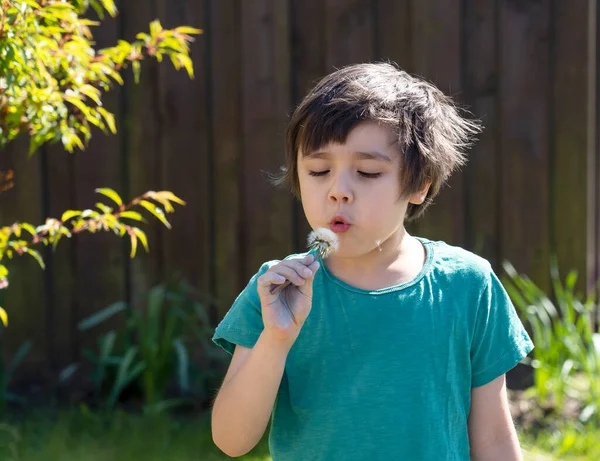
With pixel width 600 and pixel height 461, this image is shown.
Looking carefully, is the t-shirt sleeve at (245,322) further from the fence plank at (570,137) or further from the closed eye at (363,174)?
the fence plank at (570,137)

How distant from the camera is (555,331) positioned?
154 inches

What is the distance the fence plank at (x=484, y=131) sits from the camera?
4.06 metres

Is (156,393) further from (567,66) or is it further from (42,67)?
(567,66)

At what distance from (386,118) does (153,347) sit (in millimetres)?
2276

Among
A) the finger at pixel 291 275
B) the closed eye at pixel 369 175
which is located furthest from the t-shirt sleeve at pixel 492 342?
the finger at pixel 291 275

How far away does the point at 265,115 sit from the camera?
4.05 metres

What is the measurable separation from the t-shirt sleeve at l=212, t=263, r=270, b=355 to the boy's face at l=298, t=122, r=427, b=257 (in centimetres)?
18

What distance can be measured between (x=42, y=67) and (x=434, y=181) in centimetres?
97

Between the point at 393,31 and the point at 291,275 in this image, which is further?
the point at 393,31

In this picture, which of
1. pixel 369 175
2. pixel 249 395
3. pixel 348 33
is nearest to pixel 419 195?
pixel 369 175

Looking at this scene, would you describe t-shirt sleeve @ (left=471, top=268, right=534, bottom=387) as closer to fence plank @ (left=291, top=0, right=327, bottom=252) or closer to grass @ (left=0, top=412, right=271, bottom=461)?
grass @ (left=0, top=412, right=271, bottom=461)

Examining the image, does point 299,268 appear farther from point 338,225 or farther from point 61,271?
point 61,271

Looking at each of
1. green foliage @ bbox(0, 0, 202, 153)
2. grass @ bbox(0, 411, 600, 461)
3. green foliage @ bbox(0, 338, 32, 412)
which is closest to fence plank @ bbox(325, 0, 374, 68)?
green foliage @ bbox(0, 0, 202, 153)

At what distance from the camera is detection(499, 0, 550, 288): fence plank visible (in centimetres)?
404
